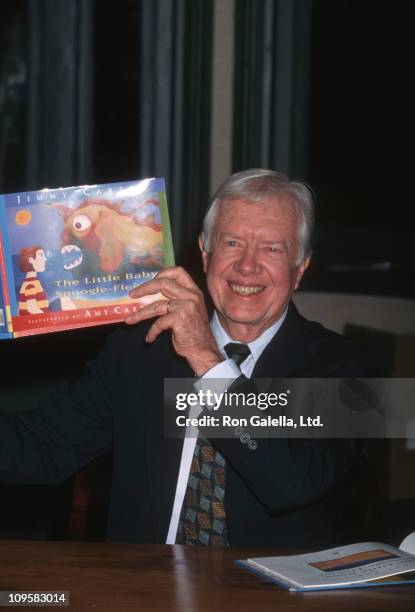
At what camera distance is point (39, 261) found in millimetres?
1533

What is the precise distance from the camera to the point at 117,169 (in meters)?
2.93

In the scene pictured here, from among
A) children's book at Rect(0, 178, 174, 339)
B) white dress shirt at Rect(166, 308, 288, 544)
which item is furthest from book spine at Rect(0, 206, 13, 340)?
white dress shirt at Rect(166, 308, 288, 544)

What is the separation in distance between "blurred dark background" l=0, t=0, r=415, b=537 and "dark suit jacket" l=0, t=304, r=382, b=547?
1.05m

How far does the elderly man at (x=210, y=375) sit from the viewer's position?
157 cm

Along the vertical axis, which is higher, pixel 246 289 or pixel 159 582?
pixel 246 289

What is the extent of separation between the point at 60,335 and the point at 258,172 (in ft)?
4.14

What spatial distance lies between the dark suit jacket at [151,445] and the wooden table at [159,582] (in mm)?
242

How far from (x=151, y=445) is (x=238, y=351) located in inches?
10.9

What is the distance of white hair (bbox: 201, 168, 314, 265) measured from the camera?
177cm

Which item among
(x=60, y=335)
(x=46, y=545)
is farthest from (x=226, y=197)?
(x=60, y=335)

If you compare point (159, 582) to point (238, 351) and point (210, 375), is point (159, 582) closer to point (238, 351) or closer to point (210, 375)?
point (210, 375)

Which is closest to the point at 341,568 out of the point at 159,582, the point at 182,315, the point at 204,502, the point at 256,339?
the point at 159,582

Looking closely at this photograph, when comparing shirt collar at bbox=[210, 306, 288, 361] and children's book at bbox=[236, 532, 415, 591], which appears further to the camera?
shirt collar at bbox=[210, 306, 288, 361]

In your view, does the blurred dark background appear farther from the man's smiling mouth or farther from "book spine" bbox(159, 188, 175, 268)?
"book spine" bbox(159, 188, 175, 268)
